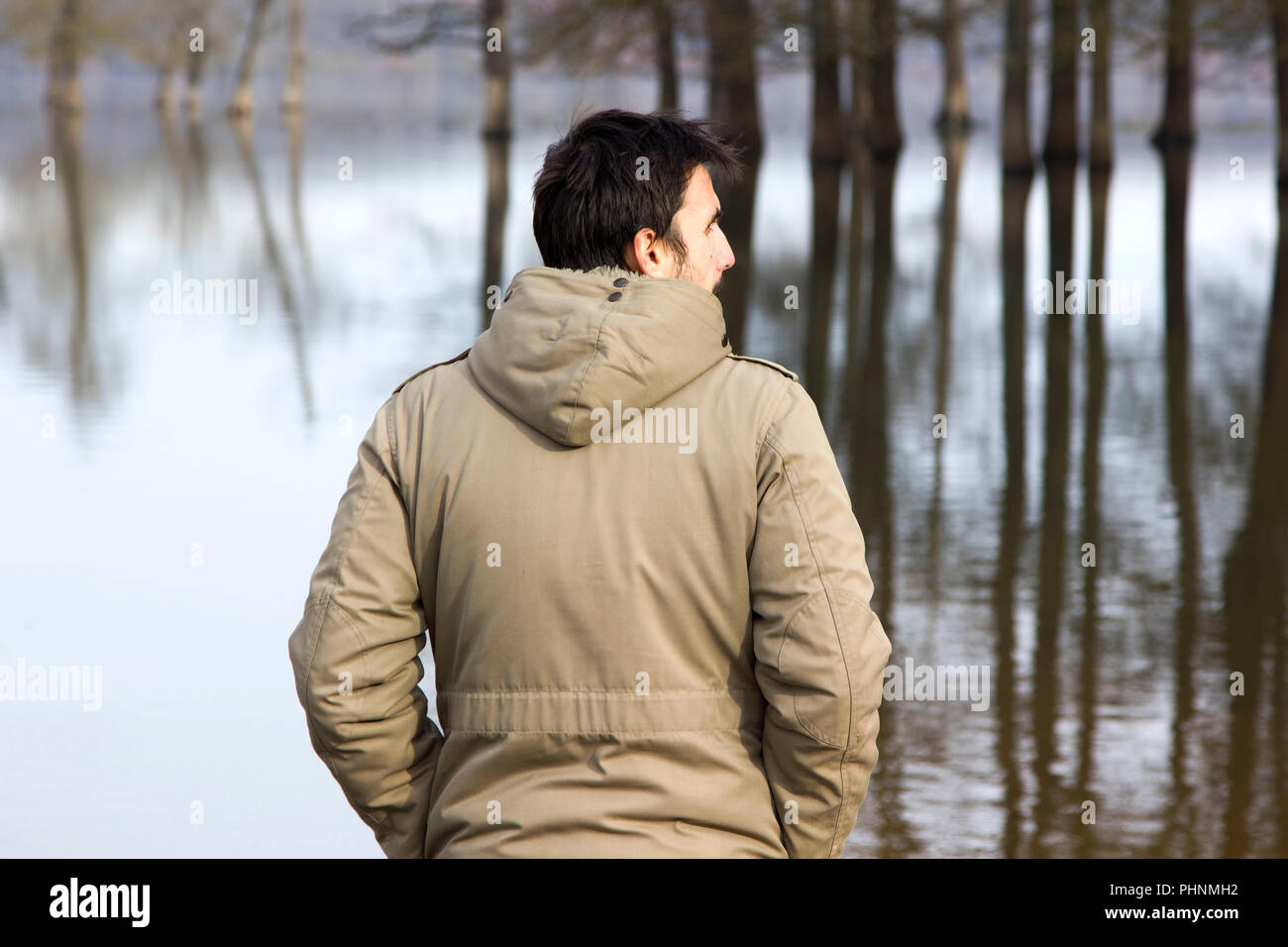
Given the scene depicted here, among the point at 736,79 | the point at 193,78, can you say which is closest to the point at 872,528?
the point at 736,79

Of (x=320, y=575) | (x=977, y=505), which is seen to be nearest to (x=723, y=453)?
(x=320, y=575)

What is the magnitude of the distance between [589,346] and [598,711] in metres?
0.47

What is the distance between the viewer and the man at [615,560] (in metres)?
2.18

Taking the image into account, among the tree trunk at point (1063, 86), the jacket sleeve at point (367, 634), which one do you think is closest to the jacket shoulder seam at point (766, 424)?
the jacket sleeve at point (367, 634)

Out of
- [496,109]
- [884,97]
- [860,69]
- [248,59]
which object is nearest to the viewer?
[884,97]

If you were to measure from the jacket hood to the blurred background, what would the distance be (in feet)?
1.28

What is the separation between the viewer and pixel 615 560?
2193mm

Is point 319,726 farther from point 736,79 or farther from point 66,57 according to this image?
point 66,57

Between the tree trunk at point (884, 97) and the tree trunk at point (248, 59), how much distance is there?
110 feet

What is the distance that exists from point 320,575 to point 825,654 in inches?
26.8

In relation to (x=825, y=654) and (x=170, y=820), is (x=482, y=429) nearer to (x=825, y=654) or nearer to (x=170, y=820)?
(x=825, y=654)

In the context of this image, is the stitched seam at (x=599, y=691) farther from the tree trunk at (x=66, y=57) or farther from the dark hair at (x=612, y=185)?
the tree trunk at (x=66, y=57)

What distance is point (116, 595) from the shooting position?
6578 millimetres

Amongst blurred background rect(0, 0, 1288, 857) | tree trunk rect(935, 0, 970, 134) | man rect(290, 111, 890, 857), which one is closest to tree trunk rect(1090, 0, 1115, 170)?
blurred background rect(0, 0, 1288, 857)
